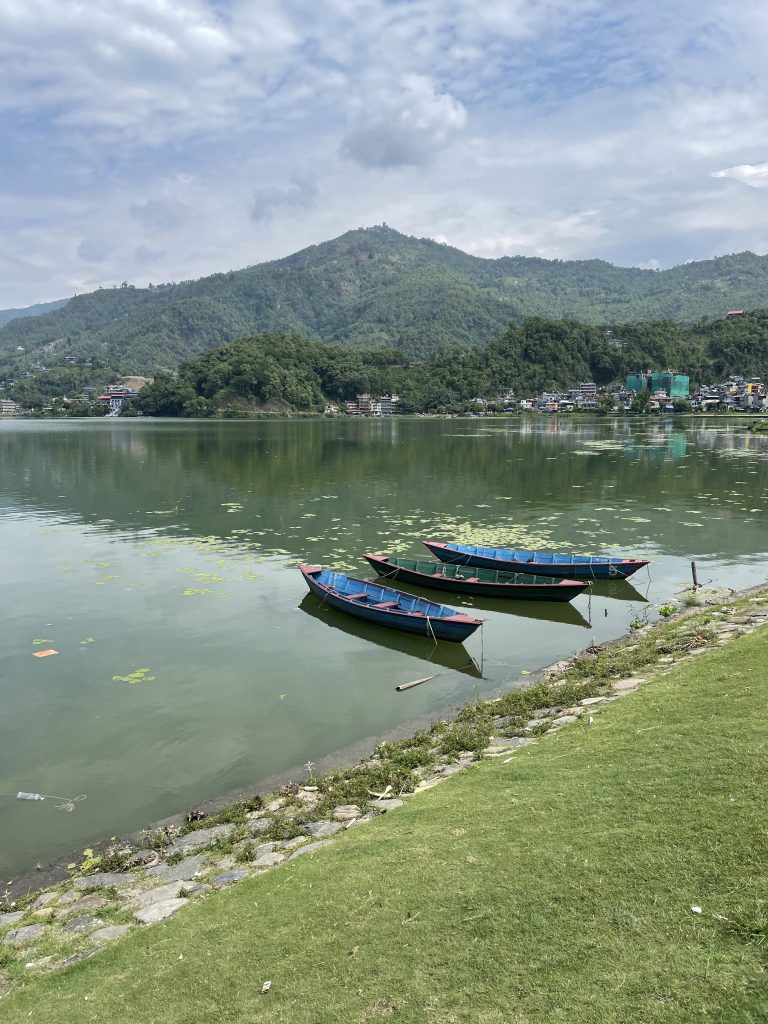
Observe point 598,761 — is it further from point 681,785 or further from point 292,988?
point 292,988

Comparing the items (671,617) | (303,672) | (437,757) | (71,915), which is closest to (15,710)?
(303,672)

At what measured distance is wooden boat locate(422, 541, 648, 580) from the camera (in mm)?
23391

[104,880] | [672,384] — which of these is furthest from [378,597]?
[672,384]

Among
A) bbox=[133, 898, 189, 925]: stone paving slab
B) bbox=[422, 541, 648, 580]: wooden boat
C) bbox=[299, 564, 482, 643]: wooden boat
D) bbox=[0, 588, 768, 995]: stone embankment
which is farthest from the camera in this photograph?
bbox=[422, 541, 648, 580]: wooden boat

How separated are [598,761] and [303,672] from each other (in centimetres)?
975

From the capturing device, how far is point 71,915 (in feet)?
26.5

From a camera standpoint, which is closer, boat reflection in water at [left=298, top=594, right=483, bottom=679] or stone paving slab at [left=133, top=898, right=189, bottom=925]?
stone paving slab at [left=133, top=898, right=189, bottom=925]

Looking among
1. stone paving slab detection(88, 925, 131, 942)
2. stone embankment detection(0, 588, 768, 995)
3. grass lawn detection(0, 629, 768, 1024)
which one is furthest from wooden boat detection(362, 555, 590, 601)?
stone paving slab detection(88, 925, 131, 942)

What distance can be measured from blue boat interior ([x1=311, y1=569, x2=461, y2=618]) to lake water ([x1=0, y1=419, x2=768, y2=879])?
0.89 m

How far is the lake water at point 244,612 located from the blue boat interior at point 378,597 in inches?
34.9

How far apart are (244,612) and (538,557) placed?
36.2 feet

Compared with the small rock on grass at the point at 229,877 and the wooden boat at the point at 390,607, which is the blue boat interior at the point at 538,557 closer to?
the wooden boat at the point at 390,607

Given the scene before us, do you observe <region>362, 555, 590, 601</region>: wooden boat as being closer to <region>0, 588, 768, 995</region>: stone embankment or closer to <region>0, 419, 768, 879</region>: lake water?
<region>0, 419, 768, 879</region>: lake water

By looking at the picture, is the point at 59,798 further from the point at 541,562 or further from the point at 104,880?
the point at 541,562
